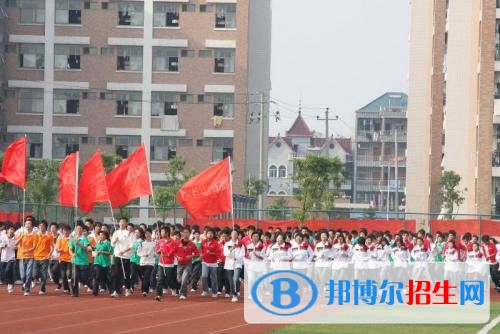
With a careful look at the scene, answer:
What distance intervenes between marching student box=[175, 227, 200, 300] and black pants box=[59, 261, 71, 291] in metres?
2.72

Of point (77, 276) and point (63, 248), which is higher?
point (63, 248)

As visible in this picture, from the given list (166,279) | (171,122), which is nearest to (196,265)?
(166,279)

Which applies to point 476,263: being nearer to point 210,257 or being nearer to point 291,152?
point 210,257

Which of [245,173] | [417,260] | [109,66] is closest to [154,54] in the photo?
[109,66]

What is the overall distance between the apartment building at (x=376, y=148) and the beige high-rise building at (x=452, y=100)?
74.6 m

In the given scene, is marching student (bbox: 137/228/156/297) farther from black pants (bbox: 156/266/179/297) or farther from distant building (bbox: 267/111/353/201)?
distant building (bbox: 267/111/353/201)

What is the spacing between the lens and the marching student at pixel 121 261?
1281 inches

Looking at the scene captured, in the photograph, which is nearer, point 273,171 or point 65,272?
point 65,272

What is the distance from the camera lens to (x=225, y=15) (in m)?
81.8

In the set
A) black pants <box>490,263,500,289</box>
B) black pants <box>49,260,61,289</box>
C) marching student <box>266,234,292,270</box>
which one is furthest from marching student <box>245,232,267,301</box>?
black pants <box>490,263,500,289</box>

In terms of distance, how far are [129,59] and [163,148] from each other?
5.80m

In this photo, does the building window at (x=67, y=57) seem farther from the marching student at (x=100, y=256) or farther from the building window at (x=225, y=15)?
the marching student at (x=100, y=256)

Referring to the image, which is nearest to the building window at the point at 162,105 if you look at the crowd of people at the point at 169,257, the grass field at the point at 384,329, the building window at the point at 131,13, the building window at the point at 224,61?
the building window at the point at 224,61

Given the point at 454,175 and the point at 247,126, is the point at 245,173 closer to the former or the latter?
the point at 247,126
